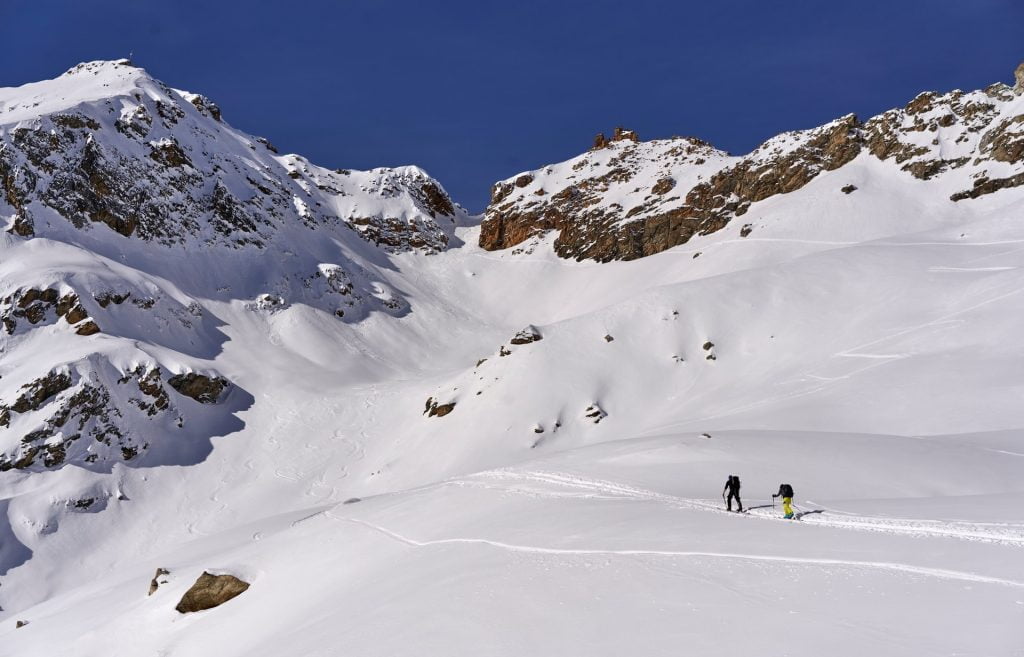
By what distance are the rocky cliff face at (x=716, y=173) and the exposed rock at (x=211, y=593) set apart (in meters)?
79.8

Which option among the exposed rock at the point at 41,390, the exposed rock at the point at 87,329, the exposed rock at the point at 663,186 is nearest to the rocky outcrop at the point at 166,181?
the exposed rock at the point at 87,329

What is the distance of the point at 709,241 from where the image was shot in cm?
8700

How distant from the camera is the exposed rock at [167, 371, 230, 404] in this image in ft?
192

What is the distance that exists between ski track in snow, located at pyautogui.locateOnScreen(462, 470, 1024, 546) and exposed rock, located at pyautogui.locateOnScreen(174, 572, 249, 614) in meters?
9.07

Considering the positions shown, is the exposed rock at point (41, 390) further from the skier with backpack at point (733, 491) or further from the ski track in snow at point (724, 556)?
the skier with backpack at point (733, 491)

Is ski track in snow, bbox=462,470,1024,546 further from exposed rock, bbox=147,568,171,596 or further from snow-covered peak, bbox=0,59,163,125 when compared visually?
snow-covered peak, bbox=0,59,163,125

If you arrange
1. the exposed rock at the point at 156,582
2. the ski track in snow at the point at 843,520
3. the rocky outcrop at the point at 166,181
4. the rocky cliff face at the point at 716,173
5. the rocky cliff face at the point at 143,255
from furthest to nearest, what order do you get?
1. the rocky cliff face at the point at 716,173
2. the rocky outcrop at the point at 166,181
3. the rocky cliff face at the point at 143,255
4. the exposed rock at the point at 156,582
5. the ski track in snow at the point at 843,520

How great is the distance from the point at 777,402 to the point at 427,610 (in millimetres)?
31354

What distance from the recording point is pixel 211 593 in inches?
790

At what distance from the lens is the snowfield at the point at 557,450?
11352 millimetres

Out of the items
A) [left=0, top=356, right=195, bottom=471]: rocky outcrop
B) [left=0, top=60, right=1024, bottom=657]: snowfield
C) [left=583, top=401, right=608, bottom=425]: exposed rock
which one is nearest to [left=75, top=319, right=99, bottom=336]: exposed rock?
[left=0, top=60, right=1024, bottom=657]: snowfield

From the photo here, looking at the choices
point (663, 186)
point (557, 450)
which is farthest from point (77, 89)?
point (557, 450)

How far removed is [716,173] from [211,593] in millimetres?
92307

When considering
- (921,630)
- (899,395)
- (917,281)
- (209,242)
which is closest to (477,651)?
(921,630)
